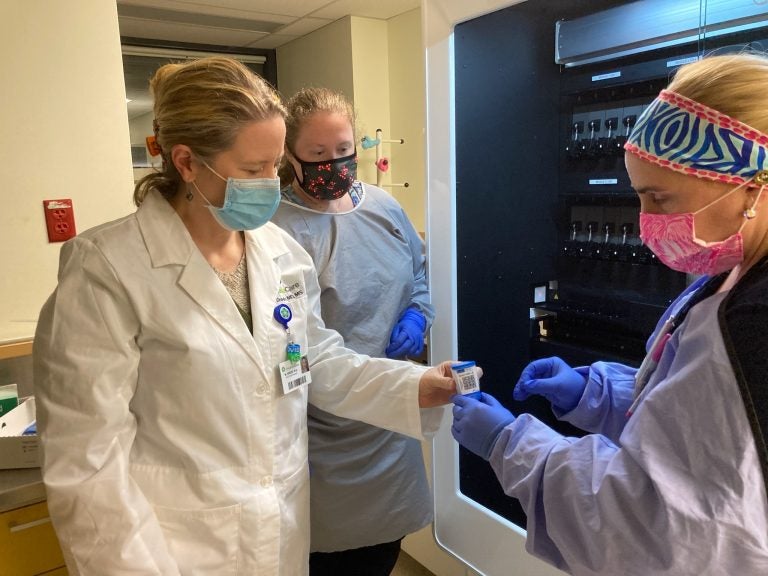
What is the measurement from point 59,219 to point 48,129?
284 millimetres

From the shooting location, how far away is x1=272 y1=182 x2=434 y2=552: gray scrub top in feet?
4.66

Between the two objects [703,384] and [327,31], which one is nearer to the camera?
[703,384]

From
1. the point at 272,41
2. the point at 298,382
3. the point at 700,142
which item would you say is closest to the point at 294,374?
the point at 298,382

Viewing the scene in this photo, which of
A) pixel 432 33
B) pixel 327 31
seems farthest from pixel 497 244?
pixel 327 31

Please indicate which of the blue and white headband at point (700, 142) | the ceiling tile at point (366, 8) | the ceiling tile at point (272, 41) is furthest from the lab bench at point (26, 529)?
the ceiling tile at point (272, 41)

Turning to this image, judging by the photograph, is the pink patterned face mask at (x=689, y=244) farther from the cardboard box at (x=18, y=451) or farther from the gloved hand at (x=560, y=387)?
the cardboard box at (x=18, y=451)

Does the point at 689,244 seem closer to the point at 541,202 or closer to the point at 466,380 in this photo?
the point at 466,380

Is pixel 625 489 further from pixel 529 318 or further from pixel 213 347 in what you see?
pixel 529 318

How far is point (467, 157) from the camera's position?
156 centimetres

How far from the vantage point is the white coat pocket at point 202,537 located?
1025mm

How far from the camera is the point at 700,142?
792mm

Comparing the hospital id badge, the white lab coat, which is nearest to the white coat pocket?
the white lab coat

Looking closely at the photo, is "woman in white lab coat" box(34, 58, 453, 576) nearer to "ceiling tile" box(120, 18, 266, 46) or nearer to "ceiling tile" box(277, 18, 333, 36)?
"ceiling tile" box(277, 18, 333, 36)

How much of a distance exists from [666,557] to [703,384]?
23 centimetres
